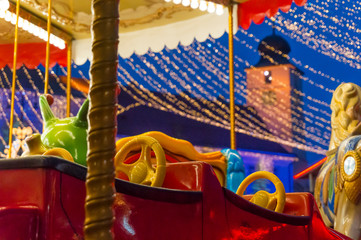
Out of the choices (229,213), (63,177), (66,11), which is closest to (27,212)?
(63,177)

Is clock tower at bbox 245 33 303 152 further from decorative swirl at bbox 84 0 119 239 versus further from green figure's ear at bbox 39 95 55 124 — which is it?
decorative swirl at bbox 84 0 119 239

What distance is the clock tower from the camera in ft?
100

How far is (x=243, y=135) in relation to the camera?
2409 cm

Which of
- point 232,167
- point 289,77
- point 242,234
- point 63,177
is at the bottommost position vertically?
point 242,234

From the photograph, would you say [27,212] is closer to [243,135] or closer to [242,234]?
[242,234]

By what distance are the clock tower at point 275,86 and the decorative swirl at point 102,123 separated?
2909 cm

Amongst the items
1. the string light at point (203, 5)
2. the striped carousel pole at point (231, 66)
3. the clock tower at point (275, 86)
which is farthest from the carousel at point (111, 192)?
the clock tower at point (275, 86)

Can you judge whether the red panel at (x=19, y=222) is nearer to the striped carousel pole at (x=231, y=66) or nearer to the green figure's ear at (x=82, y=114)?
the green figure's ear at (x=82, y=114)

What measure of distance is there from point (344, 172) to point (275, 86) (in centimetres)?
3128

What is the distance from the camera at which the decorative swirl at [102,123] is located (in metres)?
0.87

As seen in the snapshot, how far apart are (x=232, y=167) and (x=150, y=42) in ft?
6.71

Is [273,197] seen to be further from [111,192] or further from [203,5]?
[203,5]

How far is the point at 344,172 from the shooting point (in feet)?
9.54

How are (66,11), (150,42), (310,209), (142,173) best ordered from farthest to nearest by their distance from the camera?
1. (150,42)
2. (66,11)
3. (310,209)
4. (142,173)
